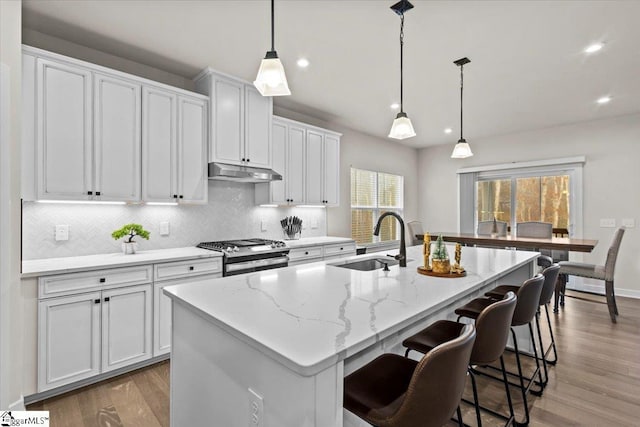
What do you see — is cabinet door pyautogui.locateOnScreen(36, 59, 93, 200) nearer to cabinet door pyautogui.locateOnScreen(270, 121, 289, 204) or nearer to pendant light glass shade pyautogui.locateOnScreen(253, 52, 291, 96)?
pendant light glass shade pyautogui.locateOnScreen(253, 52, 291, 96)

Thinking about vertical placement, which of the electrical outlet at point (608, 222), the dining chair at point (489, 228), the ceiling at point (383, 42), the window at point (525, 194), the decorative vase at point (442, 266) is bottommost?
the decorative vase at point (442, 266)

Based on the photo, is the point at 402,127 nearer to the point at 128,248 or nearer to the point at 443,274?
the point at 443,274

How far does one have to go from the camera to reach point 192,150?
3.15 metres

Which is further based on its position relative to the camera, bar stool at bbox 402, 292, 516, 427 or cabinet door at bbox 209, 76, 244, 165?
cabinet door at bbox 209, 76, 244, 165

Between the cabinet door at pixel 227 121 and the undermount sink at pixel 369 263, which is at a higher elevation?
the cabinet door at pixel 227 121

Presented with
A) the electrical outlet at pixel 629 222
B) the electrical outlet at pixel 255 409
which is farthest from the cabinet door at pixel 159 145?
the electrical outlet at pixel 629 222

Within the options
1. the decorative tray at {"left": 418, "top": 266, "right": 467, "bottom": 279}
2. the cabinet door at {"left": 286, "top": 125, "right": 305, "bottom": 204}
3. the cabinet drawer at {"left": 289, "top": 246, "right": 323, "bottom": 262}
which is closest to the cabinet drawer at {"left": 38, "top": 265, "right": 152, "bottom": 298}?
the cabinet drawer at {"left": 289, "top": 246, "right": 323, "bottom": 262}

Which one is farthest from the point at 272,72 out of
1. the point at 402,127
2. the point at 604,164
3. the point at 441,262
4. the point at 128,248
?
the point at 604,164

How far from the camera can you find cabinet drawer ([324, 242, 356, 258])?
13.7ft

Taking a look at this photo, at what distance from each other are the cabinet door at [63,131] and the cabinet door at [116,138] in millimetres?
66

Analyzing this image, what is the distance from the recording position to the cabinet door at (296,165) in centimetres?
410

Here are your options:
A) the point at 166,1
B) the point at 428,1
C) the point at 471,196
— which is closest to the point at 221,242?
the point at 166,1

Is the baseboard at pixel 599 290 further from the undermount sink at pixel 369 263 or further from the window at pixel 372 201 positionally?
the undermount sink at pixel 369 263

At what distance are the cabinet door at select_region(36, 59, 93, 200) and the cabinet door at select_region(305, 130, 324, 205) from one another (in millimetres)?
2445
